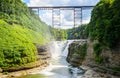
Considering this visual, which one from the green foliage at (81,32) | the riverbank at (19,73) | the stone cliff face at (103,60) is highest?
the green foliage at (81,32)

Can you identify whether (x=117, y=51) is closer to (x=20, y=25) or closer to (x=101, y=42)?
(x=101, y=42)

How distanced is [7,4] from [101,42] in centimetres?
3919

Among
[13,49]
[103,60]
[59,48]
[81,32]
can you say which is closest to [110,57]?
Result: [103,60]

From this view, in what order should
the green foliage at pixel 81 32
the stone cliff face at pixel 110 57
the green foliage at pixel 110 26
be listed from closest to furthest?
the stone cliff face at pixel 110 57 < the green foliage at pixel 110 26 < the green foliage at pixel 81 32

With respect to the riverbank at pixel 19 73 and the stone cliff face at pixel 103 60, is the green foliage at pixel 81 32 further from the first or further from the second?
the riverbank at pixel 19 73

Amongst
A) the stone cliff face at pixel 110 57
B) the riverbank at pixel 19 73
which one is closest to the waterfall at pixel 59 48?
the riverbank at pixel 19 73

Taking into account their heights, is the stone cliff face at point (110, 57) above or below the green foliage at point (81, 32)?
below

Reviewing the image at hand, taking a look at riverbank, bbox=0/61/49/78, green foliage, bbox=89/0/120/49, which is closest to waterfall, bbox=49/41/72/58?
riverbank, bbox=0/61/49/78

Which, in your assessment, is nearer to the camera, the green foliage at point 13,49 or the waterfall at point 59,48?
the green foliage at point 13,49

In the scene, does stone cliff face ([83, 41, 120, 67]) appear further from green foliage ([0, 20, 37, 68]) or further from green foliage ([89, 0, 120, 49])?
green foliage ([0, 20, 37, 68])

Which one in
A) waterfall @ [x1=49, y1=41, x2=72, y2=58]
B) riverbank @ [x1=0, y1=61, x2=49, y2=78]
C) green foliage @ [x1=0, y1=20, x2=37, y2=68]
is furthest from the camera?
waterfall @ [x1=49, y1=41, x2=72, y2=58]

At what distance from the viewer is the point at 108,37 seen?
42531 mm

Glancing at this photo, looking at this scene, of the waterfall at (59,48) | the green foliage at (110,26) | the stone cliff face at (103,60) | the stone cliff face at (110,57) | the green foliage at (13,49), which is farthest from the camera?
the waterfall at (59,48)

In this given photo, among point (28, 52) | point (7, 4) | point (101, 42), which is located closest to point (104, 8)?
point (101, 42)
